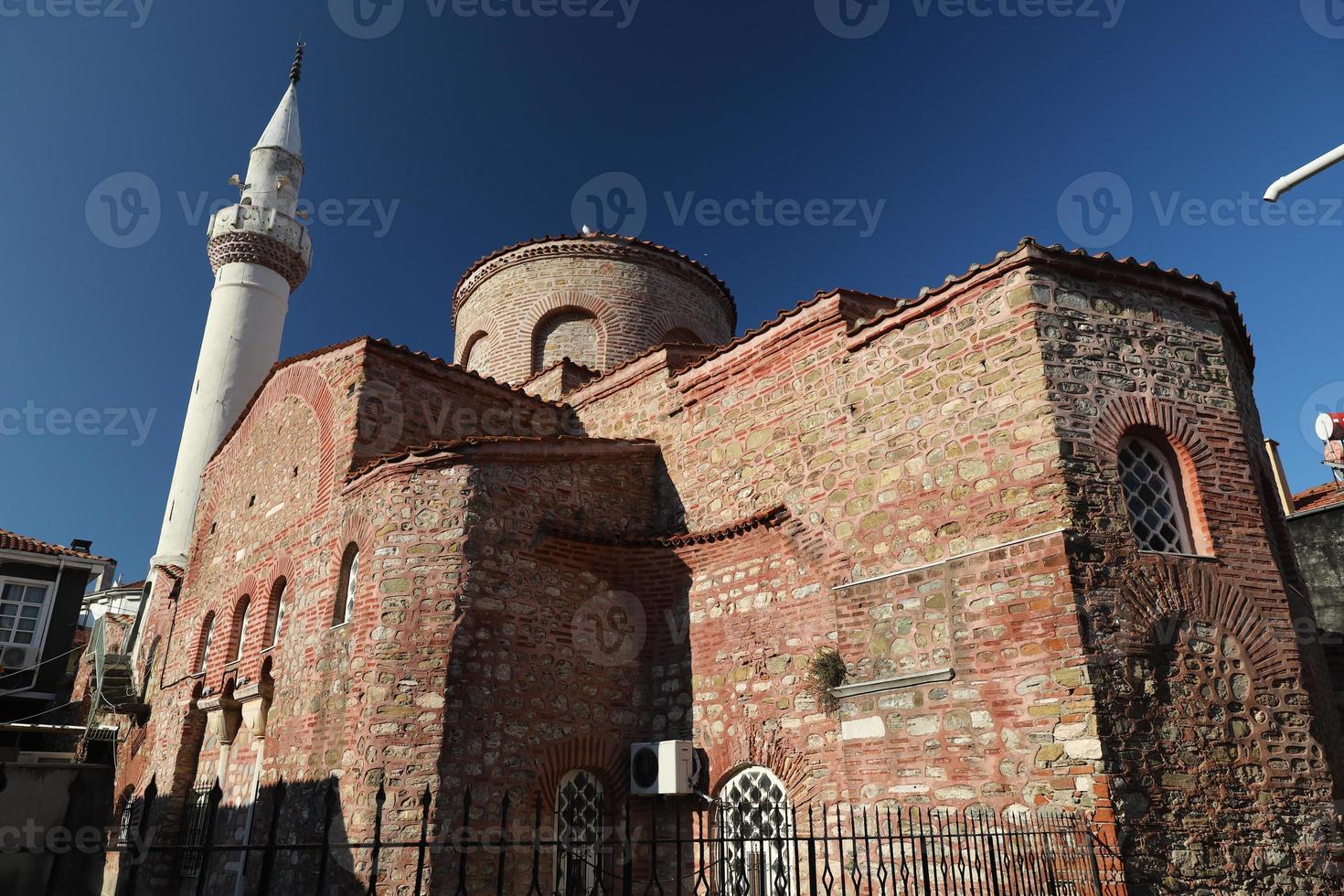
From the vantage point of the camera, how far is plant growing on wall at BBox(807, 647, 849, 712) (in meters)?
8.15

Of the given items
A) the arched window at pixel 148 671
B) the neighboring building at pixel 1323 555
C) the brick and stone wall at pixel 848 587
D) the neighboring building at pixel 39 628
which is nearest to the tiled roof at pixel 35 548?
the neighboring building at pixel 39 628

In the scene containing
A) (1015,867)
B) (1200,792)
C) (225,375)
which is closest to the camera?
(1015,867)

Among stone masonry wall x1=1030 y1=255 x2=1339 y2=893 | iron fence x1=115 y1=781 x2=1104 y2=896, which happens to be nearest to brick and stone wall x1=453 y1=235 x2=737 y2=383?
iron fence x1=115 y1=781 x2=1104 y2=896

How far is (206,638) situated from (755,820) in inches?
382

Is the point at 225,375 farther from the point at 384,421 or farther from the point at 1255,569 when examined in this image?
the point at 1255,569

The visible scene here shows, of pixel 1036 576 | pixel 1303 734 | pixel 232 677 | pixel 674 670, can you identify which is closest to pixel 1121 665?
pixel 1036 576

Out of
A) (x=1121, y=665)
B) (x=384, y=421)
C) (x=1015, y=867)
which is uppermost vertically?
(x=384, y=421)

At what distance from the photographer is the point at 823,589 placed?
8.63 metres

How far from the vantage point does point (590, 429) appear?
12.6 m

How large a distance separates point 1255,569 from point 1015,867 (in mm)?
3349

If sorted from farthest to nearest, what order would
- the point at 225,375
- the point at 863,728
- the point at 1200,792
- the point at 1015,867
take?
the point at 225,375 → the point at 863,728 → the point at 1200,792 → the point at 1015,867

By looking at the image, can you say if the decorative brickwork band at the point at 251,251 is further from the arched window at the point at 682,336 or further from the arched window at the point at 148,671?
the arched window at the point at 682,336

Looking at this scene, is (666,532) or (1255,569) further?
(666,532)

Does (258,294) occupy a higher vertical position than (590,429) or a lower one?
higher
